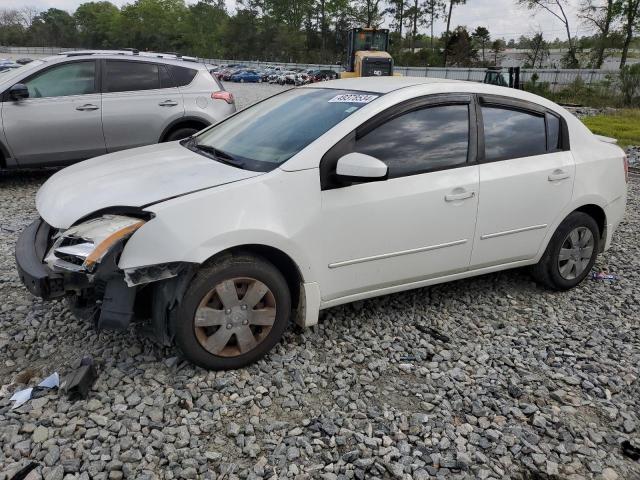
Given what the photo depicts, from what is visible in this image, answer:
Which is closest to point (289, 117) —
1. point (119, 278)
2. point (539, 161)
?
point (119, 278)

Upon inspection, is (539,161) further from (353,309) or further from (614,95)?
(614,95)

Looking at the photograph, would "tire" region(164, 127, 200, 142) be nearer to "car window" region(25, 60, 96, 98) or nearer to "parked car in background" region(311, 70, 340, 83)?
"car window" region(25, 60, 96, 98)

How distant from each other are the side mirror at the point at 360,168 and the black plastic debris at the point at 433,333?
1.27 meters

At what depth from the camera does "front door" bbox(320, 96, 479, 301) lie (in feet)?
11.1

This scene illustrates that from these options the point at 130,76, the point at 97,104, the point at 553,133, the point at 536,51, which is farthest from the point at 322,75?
the point at 553,133

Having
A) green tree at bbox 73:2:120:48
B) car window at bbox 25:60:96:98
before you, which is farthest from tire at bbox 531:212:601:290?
green tree at bbox 73:2:120:48

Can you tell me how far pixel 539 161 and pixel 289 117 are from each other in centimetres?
194

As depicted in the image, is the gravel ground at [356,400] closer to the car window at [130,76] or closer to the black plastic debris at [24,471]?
the black plastic debris at [24,471]

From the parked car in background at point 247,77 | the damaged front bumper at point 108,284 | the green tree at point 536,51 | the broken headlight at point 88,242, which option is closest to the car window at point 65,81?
the damaged front bumper at point 108,284

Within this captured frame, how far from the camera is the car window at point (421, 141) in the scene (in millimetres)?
3557

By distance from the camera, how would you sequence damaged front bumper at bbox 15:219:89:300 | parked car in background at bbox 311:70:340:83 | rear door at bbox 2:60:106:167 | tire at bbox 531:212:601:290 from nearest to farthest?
damaged front bumper at bbox 15:219:89:300 < tire at bbox 531:212:601:290 < rear door at bbox 2:60:106:167 < parked car in background at bbox 311:70:340:83

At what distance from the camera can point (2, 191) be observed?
7.44 meters

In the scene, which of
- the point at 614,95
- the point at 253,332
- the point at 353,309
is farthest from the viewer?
the point at 614,95

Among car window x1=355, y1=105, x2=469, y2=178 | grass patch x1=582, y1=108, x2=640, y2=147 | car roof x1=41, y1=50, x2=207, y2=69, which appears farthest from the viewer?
grass patch x1=582, y1=108, x2=640, y2=147
